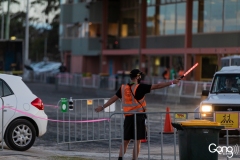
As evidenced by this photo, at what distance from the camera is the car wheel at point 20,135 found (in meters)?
15.7

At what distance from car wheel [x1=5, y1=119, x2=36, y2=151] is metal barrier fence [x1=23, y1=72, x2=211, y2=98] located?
22129mm

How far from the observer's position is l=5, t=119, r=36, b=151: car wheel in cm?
1568

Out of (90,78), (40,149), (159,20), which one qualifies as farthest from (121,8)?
(40,149)

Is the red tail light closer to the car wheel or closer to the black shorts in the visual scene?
the car wheel

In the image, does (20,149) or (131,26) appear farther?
(131,26)

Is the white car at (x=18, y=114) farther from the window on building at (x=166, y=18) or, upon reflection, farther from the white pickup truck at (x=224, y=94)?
the window on building at (x=166, y=18)

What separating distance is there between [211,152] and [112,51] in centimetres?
5206

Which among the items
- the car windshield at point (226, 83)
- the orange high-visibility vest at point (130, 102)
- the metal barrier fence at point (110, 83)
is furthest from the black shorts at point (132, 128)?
the metal barrier fence at point (110, 83)

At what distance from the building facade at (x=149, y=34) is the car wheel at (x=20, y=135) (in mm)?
A: 30128

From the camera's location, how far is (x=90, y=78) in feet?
180

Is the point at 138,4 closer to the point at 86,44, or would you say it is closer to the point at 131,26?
the point at 131,26

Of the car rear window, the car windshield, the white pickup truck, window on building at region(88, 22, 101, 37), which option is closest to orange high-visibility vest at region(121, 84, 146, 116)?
the car rear window

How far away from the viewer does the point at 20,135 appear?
15820mm

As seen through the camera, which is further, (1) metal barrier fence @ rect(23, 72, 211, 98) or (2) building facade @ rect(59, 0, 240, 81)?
(2) building facade @ rect(59, 0, 240, 81)
